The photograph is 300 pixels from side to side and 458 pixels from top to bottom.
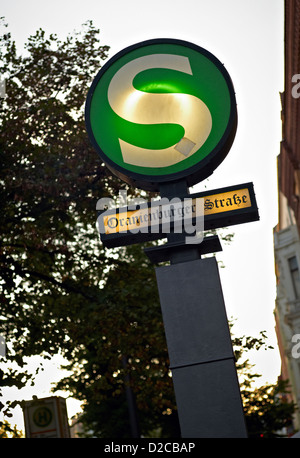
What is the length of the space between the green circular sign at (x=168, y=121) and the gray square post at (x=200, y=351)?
83 cm

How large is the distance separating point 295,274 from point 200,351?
3366 cm

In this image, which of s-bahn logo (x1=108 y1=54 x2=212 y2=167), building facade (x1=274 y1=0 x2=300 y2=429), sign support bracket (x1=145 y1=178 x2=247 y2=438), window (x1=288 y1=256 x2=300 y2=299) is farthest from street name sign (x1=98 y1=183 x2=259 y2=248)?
window (x1=288 y1=256 x2=300 y2=299)

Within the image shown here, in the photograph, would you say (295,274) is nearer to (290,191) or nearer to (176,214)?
(290,191)

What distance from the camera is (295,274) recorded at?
119 feet

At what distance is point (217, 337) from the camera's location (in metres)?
3.83

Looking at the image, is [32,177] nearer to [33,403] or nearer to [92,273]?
[92,273]

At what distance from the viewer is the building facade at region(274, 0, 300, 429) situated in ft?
73.3

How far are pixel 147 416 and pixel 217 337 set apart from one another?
20.2m

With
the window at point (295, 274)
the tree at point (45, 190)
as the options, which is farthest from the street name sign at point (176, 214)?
the window at point (295, 274)

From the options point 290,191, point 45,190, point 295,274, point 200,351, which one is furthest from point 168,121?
point 295,274

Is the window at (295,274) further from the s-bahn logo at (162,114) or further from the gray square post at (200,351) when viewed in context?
the gray square post at (200,351)

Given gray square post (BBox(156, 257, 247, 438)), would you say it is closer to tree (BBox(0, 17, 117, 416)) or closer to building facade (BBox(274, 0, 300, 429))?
tree (BBox(0, 17, 117, 416))

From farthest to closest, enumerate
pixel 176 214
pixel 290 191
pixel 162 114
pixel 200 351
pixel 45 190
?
pixel 290 191
pixel 45 190
pixel 162 114
pixel 176 214
pixel 200 351
